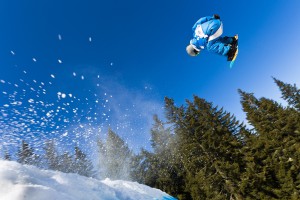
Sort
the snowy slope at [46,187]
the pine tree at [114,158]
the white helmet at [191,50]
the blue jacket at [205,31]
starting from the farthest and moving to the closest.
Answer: the pine tree at [114,158], the white helmet at [191,50], the blue jacket at [205,31], the snowy slope at [46,187]

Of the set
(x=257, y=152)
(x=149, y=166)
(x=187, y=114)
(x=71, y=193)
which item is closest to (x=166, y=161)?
(x=149, y=166)

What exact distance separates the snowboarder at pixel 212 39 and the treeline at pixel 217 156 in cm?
1913

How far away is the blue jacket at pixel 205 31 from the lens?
1120cm

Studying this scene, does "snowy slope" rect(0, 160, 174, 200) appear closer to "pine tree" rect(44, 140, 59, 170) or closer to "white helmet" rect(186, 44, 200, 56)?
"white helmet" rect(186, 44, 200, 56)

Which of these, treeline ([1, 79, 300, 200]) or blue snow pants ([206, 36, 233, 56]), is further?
treeline ([1, 79, 300, 200])

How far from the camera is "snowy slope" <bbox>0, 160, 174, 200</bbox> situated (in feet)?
21.9

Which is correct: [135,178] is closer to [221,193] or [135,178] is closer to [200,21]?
[221,193]

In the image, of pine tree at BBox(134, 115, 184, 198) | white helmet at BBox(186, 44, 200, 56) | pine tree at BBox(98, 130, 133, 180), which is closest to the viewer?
white helmet at BBox(186, 44, 200, 56)

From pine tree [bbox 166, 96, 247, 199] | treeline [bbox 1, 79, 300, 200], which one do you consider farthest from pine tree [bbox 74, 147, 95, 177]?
pine tree [bbox 166, 96, 247, 199]

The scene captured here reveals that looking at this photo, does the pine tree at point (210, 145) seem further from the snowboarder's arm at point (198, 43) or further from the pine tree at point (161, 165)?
the snowboarder's arm at point (198, 43)

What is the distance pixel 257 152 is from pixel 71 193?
1009 inches

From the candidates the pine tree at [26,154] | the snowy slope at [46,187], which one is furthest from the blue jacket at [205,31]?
the pine tree at [26,154]

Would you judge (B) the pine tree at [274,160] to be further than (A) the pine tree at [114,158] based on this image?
No

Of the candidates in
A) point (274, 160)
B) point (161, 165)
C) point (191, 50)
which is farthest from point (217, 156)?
point (191, 50)
